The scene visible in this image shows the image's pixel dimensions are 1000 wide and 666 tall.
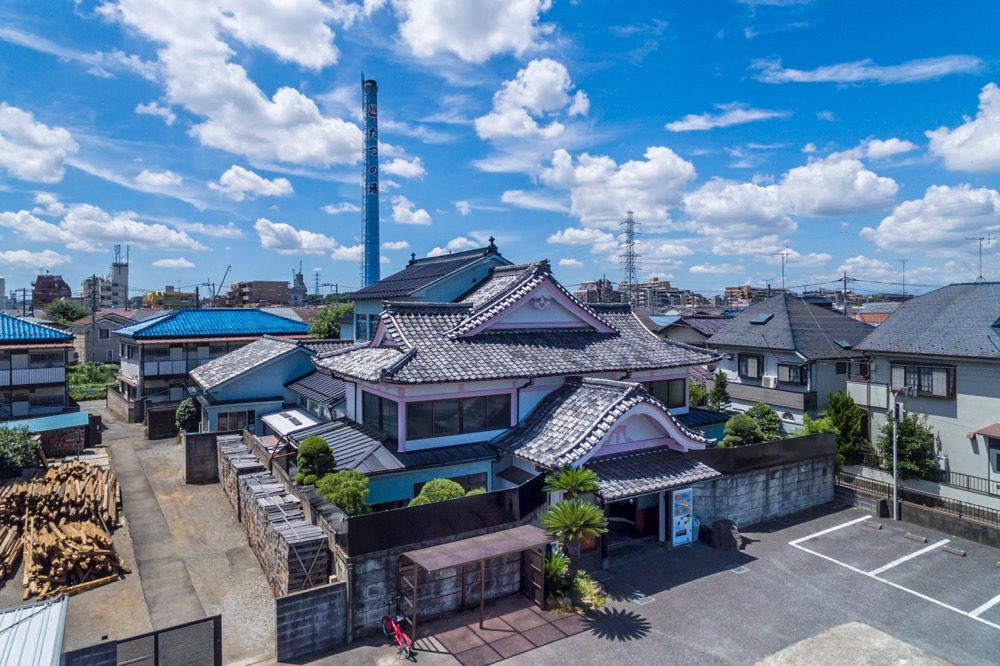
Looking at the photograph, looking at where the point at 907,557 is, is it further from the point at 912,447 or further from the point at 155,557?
the point at 155,557

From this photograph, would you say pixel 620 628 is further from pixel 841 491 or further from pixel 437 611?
pixel 841 491

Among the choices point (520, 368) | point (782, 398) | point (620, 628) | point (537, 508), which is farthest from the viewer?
point (782, 398)

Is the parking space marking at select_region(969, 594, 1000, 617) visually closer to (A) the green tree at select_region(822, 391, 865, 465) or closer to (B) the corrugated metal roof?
(A) the green tree at select_region(822, 391, 865, 465)

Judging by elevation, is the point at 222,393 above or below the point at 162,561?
above

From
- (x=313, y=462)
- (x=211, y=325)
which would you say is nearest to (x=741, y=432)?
(x=313, y=462)

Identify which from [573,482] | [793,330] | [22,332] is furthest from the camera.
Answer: [793,330]

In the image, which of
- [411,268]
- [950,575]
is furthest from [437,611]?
[411,268]
